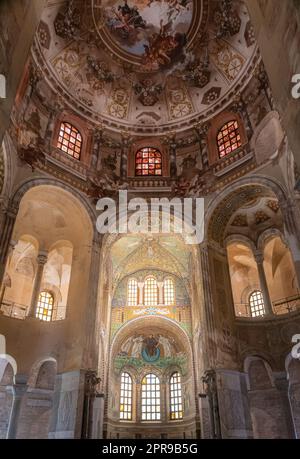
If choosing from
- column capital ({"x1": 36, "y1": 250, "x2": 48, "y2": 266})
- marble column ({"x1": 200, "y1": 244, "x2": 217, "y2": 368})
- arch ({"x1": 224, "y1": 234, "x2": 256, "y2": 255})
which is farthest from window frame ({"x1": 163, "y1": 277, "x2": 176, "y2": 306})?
column capital ({"x1": 36, "y1": 250, "x2": 48, "y2": 266})

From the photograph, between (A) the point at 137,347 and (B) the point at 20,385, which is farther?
(A) the point at 137,347

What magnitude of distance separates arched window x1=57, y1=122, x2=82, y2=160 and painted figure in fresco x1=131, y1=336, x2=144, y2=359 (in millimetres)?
14196

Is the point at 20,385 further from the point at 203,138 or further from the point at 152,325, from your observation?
the point at 203,138

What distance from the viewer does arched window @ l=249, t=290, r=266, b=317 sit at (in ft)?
66.6

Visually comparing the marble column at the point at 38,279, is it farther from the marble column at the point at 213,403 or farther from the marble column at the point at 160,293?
the marble column at the point at 160,293

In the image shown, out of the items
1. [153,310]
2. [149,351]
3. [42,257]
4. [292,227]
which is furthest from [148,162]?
[149,351]

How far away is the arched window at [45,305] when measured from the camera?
64.7 ft

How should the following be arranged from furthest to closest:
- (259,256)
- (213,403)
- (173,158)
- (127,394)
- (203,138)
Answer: (127,394)
(173,158)
(203,138)
(259,256)
(213,403)

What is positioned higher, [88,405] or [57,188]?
[57,188]

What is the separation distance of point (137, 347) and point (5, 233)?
15755mm

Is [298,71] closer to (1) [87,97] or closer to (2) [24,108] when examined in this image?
(2) [24,108]

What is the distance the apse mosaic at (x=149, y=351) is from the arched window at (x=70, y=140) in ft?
45.8

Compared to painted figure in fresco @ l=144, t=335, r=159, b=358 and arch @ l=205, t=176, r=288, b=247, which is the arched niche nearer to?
painted figure in fresco @ l=144, t=335, r=159, b=358

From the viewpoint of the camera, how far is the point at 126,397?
24766mm
